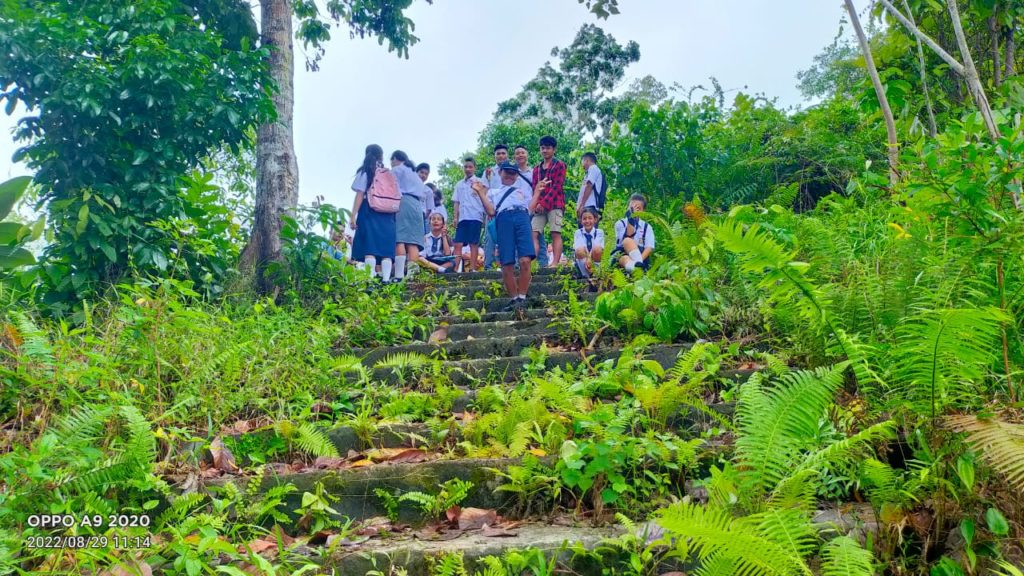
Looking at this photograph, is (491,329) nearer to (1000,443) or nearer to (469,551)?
(469,551)

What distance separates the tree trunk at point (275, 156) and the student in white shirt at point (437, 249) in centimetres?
251

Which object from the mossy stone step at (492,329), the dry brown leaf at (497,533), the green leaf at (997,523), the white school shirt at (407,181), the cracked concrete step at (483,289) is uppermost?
the white school shirt at (407,181)

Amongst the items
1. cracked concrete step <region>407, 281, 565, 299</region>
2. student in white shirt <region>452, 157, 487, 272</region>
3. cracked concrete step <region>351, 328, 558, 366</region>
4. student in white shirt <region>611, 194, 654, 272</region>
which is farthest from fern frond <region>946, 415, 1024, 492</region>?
student in white shirt <region>452, 157, 487, 272</region>

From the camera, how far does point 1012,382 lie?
2.95 m

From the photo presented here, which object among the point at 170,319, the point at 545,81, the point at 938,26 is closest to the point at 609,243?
the point at 938,26

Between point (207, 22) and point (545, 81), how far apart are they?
18204 millimetres

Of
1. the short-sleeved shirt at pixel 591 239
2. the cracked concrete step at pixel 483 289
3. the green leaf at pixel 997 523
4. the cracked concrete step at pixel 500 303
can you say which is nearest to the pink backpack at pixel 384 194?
the cracked concrete step at pixel 483 289

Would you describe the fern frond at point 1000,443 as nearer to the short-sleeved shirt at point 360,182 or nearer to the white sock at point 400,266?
the short-sleeved shirt at point 360,182

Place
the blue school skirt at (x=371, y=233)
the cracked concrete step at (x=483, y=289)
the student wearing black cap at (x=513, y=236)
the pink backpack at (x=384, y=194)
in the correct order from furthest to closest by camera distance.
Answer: the blue school skirt at (x=371, y=233) → the pink backpack at (x=384, y=194) → the cracked concrete step at (x=483, y=289) → the student wearing black cap at (x=513, y=236)

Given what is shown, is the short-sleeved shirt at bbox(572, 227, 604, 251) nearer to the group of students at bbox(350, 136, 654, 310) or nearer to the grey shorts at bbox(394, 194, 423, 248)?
the group of students at bbox(350, 136, 654, 310)

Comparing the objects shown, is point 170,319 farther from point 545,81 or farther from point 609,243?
point 545,81

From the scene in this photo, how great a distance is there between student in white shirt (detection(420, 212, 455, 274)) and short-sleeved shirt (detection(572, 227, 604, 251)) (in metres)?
2.49

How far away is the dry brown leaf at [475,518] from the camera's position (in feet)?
10.7

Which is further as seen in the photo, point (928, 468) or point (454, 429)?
point (454, 429)
